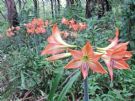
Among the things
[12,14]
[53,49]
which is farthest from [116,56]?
[12,14]

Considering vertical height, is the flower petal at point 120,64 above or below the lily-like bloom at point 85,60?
below

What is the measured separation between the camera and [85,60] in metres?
1.44

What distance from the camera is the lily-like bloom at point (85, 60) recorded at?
54.9 inches

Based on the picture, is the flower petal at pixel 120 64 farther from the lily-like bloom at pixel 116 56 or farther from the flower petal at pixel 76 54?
the flower petal at pixel 76 54

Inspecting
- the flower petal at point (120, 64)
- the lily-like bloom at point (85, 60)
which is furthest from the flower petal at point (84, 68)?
the flower petal at point (120, 64)

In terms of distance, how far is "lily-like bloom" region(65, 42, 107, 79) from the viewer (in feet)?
4.58

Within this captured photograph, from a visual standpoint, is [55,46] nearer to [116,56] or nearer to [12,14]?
[116,56]

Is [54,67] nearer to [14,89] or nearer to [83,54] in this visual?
A: [14,89]

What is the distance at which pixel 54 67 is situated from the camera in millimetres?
3662

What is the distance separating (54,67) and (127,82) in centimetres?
82

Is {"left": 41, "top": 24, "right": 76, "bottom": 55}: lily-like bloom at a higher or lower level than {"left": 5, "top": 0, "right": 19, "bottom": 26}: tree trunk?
higher

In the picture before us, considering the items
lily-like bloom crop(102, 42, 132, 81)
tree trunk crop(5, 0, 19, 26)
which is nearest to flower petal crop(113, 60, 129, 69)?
lily-like bloom crop(102, 42, 132, 81)

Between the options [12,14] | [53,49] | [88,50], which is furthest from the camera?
[12,14]

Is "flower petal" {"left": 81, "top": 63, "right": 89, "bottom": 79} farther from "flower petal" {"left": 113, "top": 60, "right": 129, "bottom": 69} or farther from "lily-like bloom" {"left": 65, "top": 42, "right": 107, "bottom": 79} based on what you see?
"flower petal" {"left": 113, "top": 60, "right": 129, "bottom": 69}
